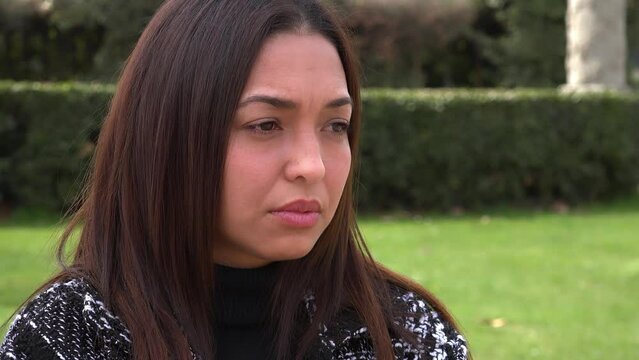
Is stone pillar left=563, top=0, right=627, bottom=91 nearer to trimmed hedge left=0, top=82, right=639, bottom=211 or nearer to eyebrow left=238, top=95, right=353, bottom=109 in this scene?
trimmed hedge left=0, top=82, right=639, bottom=211

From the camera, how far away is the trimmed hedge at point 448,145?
1083 cm

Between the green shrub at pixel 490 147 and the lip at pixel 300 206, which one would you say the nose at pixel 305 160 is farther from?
the green shrub at pixel 490 147

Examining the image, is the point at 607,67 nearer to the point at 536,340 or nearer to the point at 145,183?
the point at 536,340

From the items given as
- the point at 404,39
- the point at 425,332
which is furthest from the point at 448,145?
the point at 425,332

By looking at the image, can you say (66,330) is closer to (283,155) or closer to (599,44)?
(283,155)

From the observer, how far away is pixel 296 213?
1.77 m

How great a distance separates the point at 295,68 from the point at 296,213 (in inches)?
9.4

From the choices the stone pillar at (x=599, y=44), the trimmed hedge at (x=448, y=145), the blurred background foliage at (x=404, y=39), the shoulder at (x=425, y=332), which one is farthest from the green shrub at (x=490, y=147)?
the shoulder at (x=425, y=332)

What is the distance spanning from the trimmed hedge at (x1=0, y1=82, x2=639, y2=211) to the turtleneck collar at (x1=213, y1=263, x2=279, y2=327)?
355 inches

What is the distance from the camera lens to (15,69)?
17328mm

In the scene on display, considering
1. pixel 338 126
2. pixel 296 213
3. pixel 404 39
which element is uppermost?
pixel 404 39

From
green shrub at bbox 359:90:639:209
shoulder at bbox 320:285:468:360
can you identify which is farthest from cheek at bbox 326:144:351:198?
green shrub at bbox 359:90:639:209

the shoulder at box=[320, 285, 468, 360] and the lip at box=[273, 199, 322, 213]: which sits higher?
the lip at box=[273, 199, 322, 213]

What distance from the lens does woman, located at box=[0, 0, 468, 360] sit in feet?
5.73
